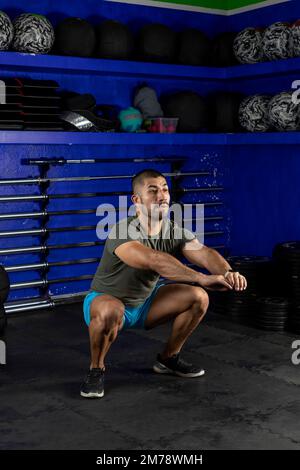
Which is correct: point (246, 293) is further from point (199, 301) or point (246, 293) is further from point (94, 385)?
point (94, 385)

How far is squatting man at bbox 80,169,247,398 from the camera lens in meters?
2.82

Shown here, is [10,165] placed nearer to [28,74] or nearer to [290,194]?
[28,74]

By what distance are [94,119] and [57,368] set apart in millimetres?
1799

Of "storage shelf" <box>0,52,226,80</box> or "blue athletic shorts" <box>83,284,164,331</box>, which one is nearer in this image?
"blue athletic shorts" <box>83,284,164,331</box>

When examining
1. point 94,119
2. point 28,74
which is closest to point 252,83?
point 94,119

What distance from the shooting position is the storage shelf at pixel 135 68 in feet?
13.5

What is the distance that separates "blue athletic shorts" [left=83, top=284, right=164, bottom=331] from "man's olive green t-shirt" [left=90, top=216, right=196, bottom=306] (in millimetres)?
24

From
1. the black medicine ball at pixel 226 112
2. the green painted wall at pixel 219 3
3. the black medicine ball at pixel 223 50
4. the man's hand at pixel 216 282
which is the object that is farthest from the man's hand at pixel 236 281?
the green painted wall at pixel 219 3

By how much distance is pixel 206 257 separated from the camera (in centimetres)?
293

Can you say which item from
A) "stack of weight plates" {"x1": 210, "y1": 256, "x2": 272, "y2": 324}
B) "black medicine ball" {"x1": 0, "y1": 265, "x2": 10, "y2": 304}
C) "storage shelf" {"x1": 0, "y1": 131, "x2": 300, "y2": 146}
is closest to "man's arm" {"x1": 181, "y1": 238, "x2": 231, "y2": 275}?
"black medicine ball" {"x1": 0, "y1": 265, "x2": 10, "y2": 304}

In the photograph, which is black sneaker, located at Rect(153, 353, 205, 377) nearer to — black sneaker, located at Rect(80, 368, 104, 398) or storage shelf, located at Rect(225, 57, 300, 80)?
black sneaker, located at Rect(80, 368, 104, 398)

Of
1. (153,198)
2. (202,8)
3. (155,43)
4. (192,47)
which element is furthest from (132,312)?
(202,8)

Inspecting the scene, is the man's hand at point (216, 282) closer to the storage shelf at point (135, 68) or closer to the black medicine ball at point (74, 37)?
the storage shelf at point (135, 68)

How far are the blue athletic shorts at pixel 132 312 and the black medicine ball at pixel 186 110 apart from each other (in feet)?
6.82
